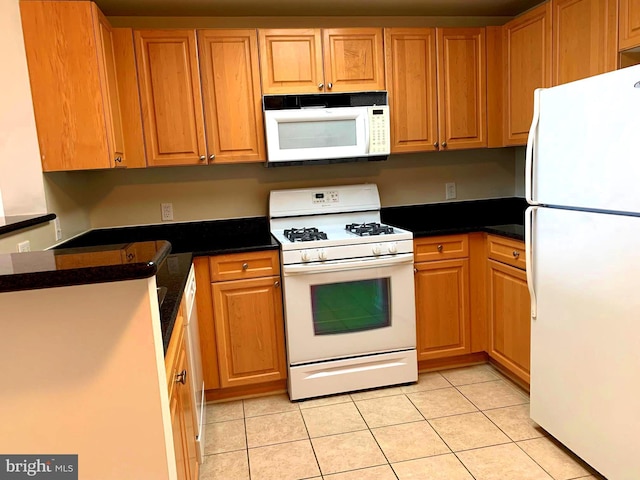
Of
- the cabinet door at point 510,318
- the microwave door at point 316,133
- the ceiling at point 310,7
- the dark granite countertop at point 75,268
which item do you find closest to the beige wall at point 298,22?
the ceiling at point 310,7

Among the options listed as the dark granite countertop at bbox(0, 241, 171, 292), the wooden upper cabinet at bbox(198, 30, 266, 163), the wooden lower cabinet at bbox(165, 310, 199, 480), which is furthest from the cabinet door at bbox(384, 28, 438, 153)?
the dark granite countertop at bbox(0, 241, 171, 292)

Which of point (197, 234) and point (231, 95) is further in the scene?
point (197, 234)

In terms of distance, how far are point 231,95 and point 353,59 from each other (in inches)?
29.9

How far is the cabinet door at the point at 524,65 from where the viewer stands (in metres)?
2.66

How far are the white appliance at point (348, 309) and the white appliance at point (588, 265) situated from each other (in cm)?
78

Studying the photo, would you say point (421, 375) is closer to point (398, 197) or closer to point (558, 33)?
point (398, 197)

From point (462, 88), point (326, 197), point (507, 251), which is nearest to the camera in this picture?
point (507, 251)

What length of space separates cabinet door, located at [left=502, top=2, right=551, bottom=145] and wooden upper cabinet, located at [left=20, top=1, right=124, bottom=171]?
2.35m

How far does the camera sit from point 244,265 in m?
2.65

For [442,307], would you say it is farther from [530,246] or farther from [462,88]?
[462,88]

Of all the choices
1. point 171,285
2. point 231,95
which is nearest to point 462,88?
point 231,95

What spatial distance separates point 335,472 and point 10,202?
193 cm

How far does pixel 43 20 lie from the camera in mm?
2232

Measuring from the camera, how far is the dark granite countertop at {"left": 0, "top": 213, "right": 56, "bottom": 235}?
5.93 ft
